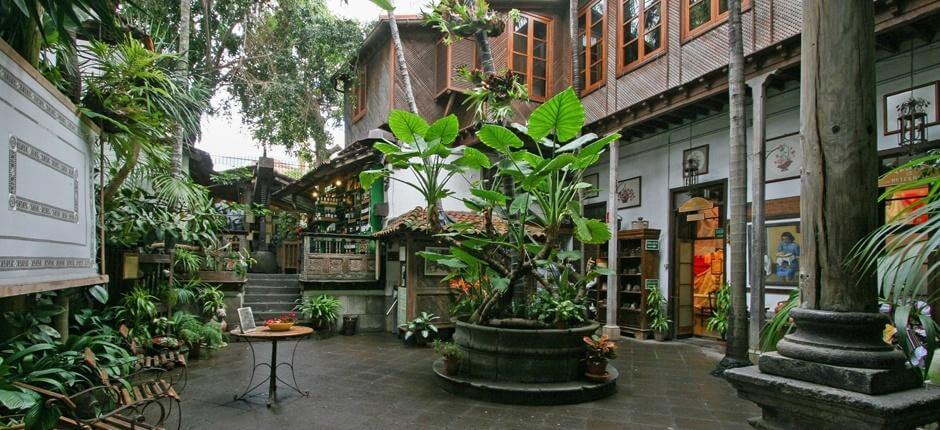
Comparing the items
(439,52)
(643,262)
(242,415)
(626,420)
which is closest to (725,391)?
(626,420)

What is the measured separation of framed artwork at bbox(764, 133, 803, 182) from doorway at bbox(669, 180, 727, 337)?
1.24 metres

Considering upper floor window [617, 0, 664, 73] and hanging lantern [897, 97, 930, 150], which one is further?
upper floor window [617, 0, 664, 73]

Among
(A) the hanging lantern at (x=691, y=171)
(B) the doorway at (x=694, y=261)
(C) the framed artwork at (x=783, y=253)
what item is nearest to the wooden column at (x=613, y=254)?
(B) the doorway at (x=694, y=261)

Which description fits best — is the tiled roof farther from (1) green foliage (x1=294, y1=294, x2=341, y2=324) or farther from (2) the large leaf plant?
(2) the large leaf plant

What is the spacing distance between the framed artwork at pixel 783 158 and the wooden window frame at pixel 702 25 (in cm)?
209

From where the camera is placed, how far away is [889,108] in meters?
6.56

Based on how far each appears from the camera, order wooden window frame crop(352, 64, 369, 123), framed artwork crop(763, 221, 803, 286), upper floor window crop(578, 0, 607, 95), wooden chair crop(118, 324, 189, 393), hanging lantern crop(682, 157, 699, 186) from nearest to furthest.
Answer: wooden chair crop(118, 324, 189, 393), framed artwork crop(763, 221, 803, 286), hanging lantern crop(682, 157, 699, 186), upper floor window crop(578, 0, 607, 95), wooden window frame crop(352, 64, 369, 123)

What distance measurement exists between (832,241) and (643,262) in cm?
843

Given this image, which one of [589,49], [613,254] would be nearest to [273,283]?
[613,254]

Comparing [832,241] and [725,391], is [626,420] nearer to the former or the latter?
[725,391]

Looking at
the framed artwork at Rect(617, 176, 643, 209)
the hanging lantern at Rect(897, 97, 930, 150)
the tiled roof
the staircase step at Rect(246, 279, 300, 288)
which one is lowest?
the staircase step at Rect(246, 279, 300, 288)

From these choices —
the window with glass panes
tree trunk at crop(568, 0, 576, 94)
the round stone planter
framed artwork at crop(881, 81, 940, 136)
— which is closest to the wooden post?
framed artwork at crop(881, 81, 940, 136)

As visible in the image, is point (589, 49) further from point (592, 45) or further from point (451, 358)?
point (451, 358)

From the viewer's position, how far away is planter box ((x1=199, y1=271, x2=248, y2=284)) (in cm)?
916
